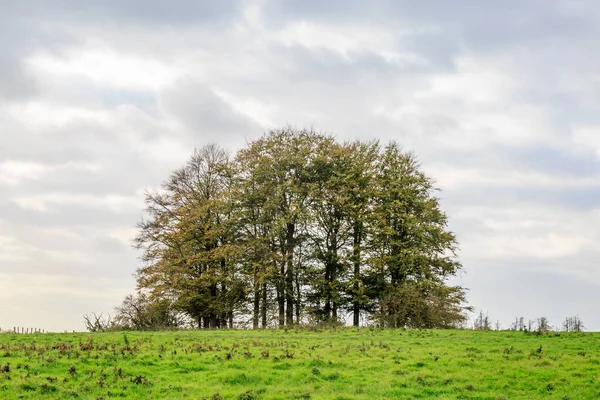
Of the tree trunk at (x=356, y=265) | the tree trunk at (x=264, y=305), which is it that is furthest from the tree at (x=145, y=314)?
the tree trunk at (x=356, y=265)

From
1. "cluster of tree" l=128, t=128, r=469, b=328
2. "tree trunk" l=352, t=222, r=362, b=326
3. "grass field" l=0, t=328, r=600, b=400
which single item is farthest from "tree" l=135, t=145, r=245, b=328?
"grass field" l=0, t=328, r=600, b=400

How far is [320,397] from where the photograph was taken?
18.7 metres

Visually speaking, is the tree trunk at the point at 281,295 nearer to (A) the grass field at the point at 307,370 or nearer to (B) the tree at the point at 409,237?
(B) the tree at the point at 409,237

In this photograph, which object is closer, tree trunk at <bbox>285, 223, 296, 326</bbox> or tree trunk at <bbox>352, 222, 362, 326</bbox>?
tree trunk at <bbox>352, 222, 362, 326</bbox>

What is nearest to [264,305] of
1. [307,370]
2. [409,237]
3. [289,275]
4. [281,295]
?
[281,295]

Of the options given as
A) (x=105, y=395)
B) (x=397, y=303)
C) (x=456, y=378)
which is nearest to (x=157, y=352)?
(x=105, y=395)

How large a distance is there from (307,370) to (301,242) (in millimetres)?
27417

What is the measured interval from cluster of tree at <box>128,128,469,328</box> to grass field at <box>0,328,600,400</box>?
19098 millimetres

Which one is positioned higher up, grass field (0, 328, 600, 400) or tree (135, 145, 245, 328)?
tree (135, 145, 245, 328)

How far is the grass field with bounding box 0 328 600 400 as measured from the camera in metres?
19.3

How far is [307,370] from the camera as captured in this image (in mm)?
21859

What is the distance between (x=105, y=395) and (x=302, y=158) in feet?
108

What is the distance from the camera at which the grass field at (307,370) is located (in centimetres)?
1934

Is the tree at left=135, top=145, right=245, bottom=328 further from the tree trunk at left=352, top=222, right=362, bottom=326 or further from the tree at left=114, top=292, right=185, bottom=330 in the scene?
the tree trunk at left=352, top=222, right=362, bottom=326
